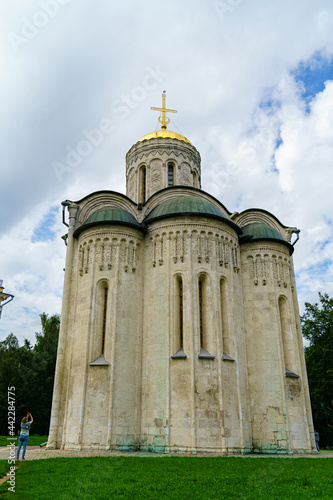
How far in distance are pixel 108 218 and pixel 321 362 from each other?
1730cm

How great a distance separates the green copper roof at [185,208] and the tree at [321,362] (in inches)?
545

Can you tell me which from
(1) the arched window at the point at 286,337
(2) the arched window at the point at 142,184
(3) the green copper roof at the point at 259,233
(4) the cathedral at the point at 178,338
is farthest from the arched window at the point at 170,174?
(1) the arched window at the point at 286,337

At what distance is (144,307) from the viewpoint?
17844 mm

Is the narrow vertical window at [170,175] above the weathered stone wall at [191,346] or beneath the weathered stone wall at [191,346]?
above

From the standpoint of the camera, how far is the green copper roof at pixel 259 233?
65.2ft

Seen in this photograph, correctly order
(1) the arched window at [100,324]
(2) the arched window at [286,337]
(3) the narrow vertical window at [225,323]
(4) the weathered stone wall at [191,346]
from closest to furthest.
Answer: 1. (4) the weathered stone wall at [191,346]
2. (1) the arched window at [100,324]
3. (3) the narrow vertical window at [225,323]
4. (2) the arched window at [286,337]

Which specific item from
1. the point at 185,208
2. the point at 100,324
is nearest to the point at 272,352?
the point at 185,208

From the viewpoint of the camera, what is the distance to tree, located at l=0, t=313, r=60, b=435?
31.0m

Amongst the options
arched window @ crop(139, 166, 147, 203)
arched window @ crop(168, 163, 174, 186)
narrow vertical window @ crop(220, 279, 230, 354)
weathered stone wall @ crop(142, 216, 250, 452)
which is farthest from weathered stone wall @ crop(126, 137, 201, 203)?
narrow vertical window @ crop(220, 279, 230, 354)

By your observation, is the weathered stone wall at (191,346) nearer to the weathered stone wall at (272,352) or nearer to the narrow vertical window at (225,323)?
the narrow vertical window at (225,323)

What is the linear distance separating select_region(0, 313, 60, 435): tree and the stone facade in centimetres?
1595

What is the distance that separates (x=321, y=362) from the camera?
88.1 ft

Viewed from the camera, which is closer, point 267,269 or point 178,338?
point 178,338

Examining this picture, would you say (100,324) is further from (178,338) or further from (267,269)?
(267,269)
